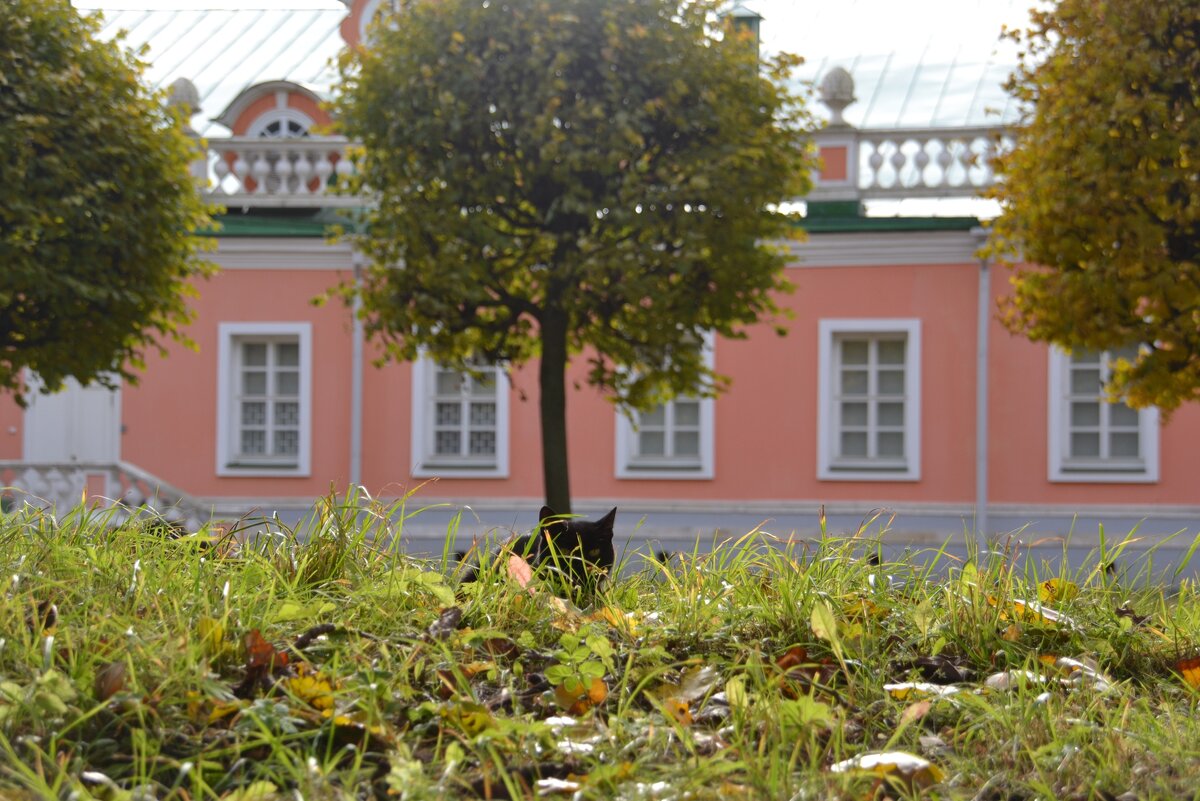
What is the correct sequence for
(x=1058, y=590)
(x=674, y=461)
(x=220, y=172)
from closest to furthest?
(x=1058, y=590), (x=674, y=461), (x=220, y=172)

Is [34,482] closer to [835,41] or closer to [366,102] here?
[366,102]

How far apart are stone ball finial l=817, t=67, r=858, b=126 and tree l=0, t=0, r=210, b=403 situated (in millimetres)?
8138

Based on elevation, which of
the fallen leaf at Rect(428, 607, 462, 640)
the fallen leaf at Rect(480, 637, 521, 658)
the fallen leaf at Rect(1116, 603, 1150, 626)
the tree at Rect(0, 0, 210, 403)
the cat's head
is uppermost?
the tree at Rect(0, 0, 210, 403)

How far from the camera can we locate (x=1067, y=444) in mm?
16484

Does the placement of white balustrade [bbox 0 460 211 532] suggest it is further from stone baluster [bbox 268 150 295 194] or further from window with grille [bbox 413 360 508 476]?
stone baluster [bbox 268 150 295 194]

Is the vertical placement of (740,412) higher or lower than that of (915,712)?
higher

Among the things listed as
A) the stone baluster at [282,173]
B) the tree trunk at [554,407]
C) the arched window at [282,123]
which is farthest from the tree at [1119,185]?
the arched window at [282,123]

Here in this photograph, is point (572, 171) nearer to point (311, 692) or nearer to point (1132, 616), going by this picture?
point (1132, 616)

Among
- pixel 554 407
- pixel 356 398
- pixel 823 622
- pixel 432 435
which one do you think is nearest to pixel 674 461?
pixel 432 435

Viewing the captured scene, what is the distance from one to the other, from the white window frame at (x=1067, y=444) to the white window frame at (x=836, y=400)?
5.03ft

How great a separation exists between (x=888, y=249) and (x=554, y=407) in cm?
653

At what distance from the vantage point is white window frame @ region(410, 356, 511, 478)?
17281mm

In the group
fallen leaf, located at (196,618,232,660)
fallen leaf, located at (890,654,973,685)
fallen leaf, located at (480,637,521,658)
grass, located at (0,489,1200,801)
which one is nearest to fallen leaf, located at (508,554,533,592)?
grass, located at (0,489,1200,801)

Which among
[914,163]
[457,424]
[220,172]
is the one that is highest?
[914,163]
